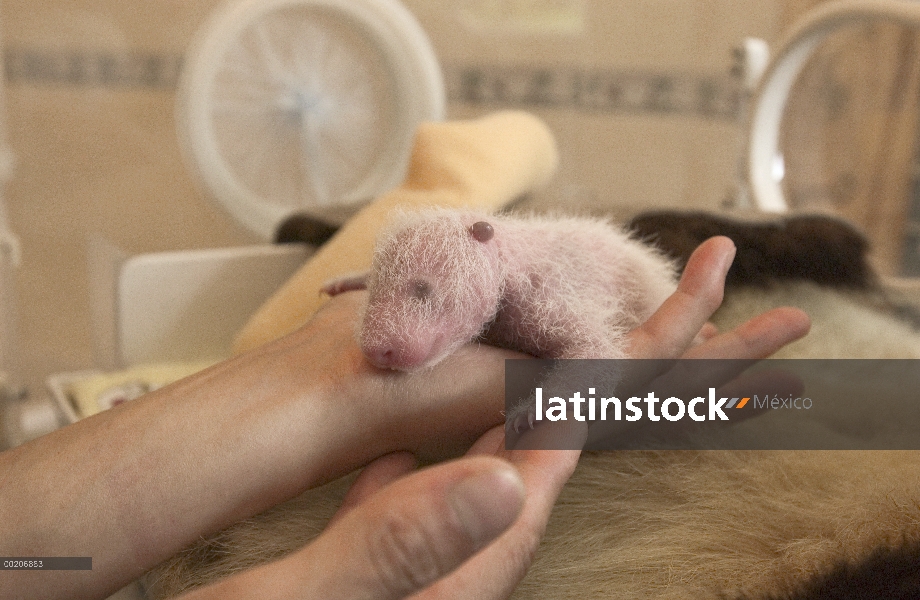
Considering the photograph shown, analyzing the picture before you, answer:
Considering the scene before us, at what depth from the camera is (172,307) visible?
3.37 ft

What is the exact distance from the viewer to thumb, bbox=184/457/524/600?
315 mm

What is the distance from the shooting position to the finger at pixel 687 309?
512 millimetres

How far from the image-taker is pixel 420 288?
1.55 ft

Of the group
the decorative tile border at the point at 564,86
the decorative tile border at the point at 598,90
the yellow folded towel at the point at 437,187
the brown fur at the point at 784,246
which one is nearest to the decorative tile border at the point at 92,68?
the decorative tile border at the point at 564,86

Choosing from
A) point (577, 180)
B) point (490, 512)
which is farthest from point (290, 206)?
point (490, 512)

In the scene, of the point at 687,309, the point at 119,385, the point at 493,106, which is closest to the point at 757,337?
the point at 687,309

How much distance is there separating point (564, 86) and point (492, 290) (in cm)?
194

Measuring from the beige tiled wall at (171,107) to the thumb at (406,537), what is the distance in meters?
1.65

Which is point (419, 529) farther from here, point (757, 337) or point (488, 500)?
point (757, 337)

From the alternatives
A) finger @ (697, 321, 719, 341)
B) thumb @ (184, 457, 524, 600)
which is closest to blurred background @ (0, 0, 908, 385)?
finger @ (697, 321, 719, 341)

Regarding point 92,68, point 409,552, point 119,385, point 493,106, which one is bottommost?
point 119,385

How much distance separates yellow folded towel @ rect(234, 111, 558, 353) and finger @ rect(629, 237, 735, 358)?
288 mm

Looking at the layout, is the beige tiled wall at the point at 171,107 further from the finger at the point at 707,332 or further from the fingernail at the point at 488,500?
the fingernail at the point at 488,500

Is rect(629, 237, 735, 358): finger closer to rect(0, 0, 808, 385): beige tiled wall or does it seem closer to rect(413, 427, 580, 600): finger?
rect(413, 427, 580, 600): finger
